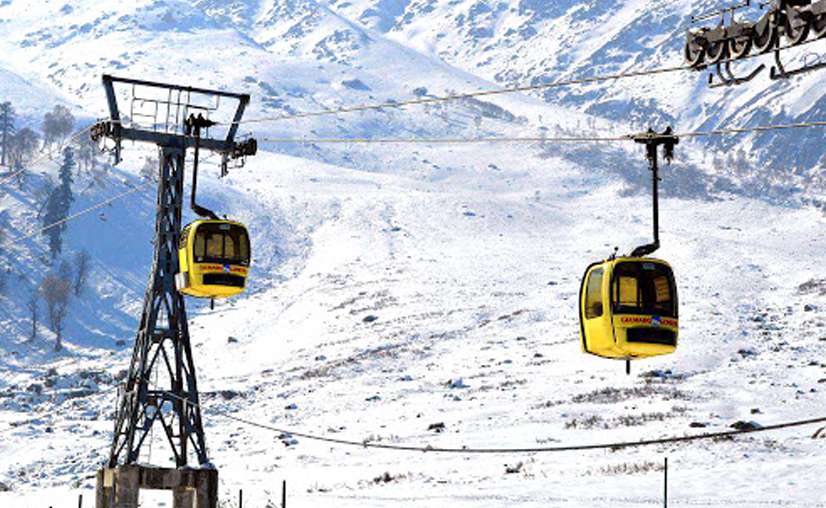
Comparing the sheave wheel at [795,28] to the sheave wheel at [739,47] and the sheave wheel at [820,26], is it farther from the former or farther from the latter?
the sheave wheel at [739,47]

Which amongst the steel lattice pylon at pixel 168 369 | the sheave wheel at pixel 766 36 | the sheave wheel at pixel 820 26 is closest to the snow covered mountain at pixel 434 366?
the steel lattice pylon at pixel 168 369

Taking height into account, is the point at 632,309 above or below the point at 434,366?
below

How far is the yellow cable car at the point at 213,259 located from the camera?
3153 cm

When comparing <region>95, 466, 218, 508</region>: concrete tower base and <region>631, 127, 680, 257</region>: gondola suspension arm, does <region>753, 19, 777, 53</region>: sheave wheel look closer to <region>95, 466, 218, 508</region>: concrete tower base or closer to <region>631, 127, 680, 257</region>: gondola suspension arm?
<region>631, 127, 680, 257</region>: gondola suspension arm

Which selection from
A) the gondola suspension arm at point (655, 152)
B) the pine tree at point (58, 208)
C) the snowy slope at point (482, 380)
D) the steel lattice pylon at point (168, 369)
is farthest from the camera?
the pine tree at point (58, 208)

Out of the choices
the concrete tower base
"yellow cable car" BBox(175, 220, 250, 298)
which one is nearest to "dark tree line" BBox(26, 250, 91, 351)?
the concrete tower base

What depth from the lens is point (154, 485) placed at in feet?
→ 102

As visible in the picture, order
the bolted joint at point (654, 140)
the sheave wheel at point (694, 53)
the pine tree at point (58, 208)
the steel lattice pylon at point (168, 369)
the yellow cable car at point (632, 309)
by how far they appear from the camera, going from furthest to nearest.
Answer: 1. the pine tree at point (58, 208)
2. the steel lattice pylon at point (168, 369)
3. the yellow cable car at point (632, 309)
4. the bolted joint at point (654, 140)
5. the sheave wheel at point (694, 53)

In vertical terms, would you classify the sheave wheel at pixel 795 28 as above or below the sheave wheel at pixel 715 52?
below

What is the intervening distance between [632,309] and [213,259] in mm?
10134

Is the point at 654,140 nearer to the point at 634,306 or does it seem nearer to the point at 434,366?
the point at 634,306

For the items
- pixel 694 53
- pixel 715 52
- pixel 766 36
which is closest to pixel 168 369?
pixel 694 53

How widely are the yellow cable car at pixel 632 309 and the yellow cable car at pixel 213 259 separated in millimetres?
9030

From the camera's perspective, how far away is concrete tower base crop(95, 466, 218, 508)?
102 ft
